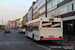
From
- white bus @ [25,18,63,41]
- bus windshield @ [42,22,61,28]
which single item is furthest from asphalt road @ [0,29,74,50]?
bus windshield @ [42,22,61,28]

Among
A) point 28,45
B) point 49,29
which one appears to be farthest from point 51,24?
point 28,45

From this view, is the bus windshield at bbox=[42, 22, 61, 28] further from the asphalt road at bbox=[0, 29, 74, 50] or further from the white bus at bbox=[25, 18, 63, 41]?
the asphalt road at bbox=[0, 29, 74, 50]

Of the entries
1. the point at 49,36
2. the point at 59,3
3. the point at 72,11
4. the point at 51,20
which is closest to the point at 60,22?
the point at 51,20

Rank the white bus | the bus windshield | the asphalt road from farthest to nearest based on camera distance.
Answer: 1. the bus windshield
2. the white bus
3. the asphalt road

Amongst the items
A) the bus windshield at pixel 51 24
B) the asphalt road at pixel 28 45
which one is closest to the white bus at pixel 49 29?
the bus windshield at pixel 51 24

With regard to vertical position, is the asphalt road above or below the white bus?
below

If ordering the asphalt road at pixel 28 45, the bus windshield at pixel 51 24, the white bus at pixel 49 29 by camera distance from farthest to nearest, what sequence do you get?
1. the bus windshield at pixel 51 24
2. the white bus at pixel 49 29
3. the asphalt road at pixel 28 45

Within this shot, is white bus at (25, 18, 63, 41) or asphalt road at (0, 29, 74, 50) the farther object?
white bus at (25, 18, 63, 41)

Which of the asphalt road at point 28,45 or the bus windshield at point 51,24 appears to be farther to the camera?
the bus windshield at point 51,24

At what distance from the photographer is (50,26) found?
12445 mm

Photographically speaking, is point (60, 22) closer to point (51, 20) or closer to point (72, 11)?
point (51, 20)

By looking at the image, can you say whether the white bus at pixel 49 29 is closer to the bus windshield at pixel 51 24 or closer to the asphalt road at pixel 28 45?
the bus windshield at pixel 51 24

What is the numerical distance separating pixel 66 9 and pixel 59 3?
174 inches

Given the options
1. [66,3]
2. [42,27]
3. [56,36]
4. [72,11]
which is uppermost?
[66,3]
